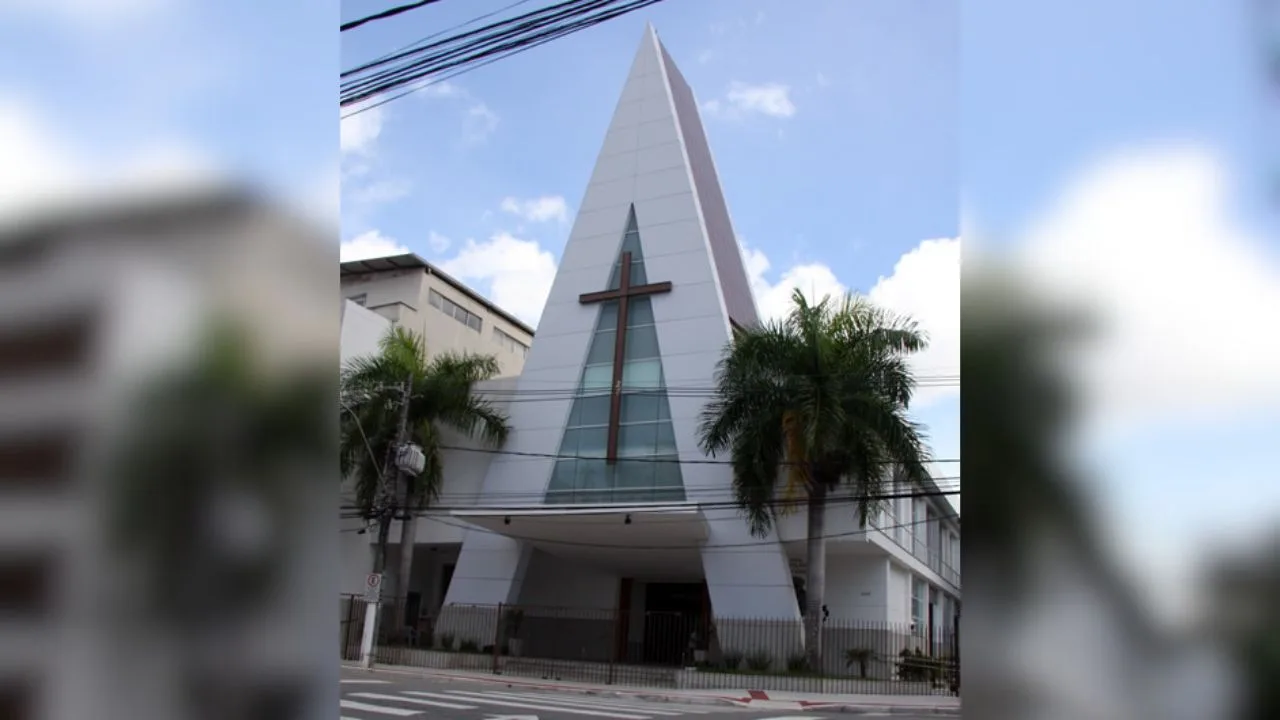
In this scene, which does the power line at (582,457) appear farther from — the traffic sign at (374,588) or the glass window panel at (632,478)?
the traffic sign at (374,588)

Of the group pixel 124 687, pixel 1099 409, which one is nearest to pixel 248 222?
pixel 124 687

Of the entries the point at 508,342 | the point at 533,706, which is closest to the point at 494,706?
the point at 533,706

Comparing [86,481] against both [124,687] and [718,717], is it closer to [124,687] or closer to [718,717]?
[124,687]

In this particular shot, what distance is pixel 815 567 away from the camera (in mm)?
20312

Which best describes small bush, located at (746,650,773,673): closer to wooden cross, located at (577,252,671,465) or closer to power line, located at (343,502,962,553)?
power line, located at (343,502,962,553)

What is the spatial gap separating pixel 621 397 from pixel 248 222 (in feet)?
73.9

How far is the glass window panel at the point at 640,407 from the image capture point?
23.6m

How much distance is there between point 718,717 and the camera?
1181cm

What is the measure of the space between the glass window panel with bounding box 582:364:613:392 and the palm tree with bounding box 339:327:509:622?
267 centimetres

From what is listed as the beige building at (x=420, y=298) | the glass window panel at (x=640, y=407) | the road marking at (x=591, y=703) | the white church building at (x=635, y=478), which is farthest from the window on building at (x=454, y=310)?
the road marking at (x=591, y=703)

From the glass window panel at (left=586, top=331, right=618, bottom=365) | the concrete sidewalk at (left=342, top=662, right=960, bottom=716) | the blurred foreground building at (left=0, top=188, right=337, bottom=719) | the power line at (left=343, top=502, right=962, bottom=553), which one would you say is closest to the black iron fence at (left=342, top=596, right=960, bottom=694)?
the concrete sidewalk at (left=342, top=662, right=960, bottom=716)

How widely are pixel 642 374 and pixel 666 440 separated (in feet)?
6.58

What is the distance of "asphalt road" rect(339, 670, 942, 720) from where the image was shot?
10.0 metres

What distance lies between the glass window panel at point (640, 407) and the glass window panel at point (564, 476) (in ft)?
6.10
